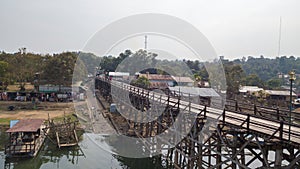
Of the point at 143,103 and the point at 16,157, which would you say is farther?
the point at 143,103

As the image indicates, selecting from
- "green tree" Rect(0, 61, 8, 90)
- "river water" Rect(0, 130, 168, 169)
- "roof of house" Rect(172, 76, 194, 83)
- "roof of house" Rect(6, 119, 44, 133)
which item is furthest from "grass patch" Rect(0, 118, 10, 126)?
"roof of house" Rect(172, 76, 194, 83)

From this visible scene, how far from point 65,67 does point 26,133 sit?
28132mm

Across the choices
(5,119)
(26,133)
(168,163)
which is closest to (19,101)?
(5,119)

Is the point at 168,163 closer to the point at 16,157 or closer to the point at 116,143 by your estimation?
the point at 116,143

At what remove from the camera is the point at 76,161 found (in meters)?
19.9

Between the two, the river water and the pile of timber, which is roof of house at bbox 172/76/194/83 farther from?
the river water

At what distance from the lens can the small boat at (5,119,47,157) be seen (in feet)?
63.9

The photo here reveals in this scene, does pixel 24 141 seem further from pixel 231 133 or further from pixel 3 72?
pixel 3 72

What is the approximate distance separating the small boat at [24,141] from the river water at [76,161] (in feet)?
1.58

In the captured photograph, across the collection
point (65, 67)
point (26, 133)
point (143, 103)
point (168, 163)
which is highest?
point (65, 67)

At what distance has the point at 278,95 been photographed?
4950cm

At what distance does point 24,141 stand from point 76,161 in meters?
4.52

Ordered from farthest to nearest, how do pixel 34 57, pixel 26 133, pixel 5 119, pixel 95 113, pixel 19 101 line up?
pixel 34 57 < pixel 19 101 < pixel 95 113 < pixel 5 119 < pixel 26 133

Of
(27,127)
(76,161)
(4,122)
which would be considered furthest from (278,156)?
(4,122)
